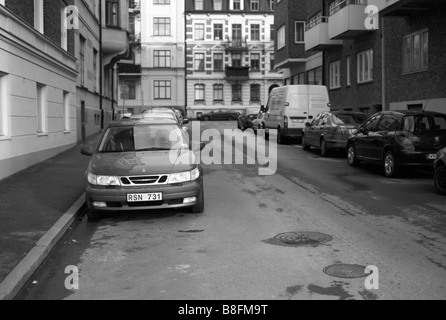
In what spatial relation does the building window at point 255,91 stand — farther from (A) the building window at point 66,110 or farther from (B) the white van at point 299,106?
(A) the building window at point 66,110

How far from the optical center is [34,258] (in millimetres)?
5965

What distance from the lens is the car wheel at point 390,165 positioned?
41.4 ft

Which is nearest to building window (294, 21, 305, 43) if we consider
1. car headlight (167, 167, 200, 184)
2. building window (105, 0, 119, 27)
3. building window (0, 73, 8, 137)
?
building window (105, 0, 119, 27)

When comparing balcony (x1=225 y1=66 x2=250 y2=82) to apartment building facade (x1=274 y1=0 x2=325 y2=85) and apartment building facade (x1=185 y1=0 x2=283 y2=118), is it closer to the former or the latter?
apartment building facade (x1=185 y1=0 x2=283 y2=118)

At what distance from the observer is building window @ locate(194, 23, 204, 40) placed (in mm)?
62969

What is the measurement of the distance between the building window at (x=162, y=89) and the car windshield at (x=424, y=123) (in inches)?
2046

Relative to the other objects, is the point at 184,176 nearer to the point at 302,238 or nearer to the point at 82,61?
the point at 302,238

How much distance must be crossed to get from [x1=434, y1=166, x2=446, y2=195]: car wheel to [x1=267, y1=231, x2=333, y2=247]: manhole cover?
4299 millimetres

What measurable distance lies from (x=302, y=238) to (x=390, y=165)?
6.57m

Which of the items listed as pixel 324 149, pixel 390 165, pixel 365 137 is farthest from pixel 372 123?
pixel 324 149

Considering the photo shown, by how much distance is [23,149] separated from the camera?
13.6 metres

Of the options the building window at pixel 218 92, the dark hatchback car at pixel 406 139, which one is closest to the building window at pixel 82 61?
the dark hatchback car at pixel 406 139
